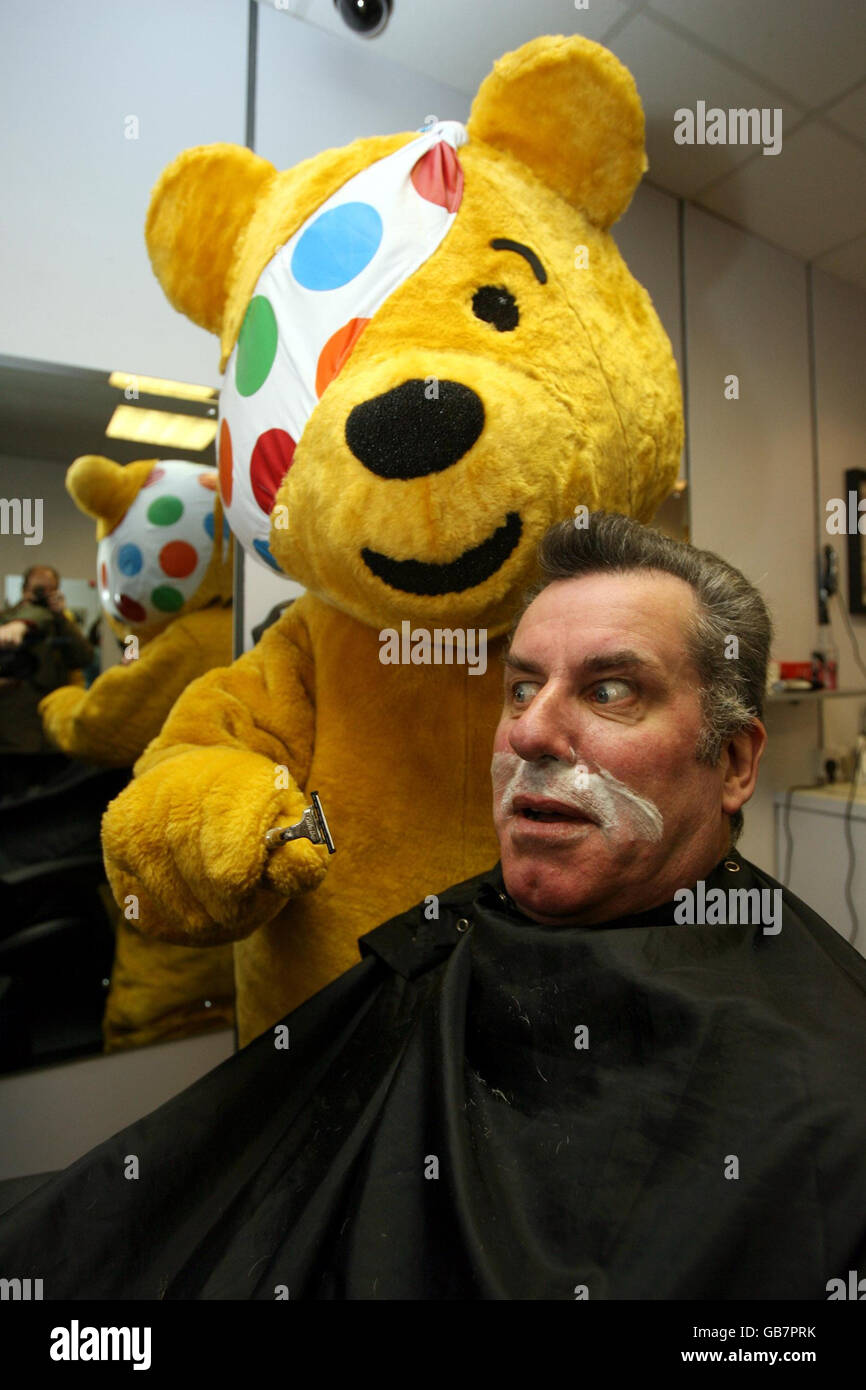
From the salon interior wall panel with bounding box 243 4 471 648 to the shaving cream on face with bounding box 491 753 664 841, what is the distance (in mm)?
897

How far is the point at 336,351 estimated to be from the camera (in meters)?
0.88

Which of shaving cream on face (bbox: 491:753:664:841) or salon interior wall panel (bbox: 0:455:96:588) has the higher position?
salon interior wall panel (bbox: 0:455:96:588)

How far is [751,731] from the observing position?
3.03 feet

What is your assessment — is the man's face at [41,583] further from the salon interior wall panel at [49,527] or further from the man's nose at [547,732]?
the man's nose at [547,732]

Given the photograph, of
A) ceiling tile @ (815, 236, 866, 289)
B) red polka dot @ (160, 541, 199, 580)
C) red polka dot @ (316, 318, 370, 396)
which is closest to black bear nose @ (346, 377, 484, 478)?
red polka dot @ (316, 318, 370, 396)

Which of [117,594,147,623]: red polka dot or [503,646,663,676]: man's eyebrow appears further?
[117,594,147,623]: red polka dot

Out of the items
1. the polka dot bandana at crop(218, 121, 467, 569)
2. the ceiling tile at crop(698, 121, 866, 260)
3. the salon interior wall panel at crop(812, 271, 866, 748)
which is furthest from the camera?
the salon interior wall panel at crop(812, 271, 866, 748)

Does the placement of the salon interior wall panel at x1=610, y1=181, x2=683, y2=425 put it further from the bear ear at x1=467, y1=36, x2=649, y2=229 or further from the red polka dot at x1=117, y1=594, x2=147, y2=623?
the red polka dot at x1=117, y1=594, x2=147, y2=623

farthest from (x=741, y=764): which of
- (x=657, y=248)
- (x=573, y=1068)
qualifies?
(x=657, y=248)

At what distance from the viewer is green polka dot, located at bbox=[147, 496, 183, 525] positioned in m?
1.43

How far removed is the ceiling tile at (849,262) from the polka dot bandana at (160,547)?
2.43 meters

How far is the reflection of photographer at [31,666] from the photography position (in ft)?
4.46

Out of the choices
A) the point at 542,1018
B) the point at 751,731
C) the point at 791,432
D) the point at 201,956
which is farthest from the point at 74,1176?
the point at 791,432
